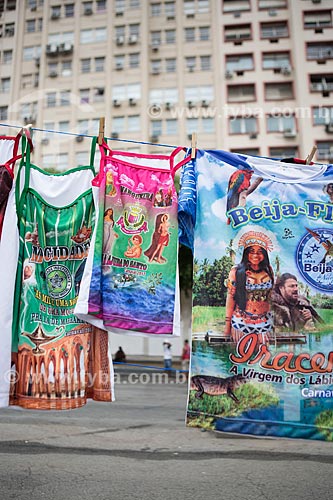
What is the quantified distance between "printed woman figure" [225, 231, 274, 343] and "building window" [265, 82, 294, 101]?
85.9ft

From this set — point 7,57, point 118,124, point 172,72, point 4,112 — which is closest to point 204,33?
point 172,72

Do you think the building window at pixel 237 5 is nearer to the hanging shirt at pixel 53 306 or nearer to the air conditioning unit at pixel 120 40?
the air conditioning unit at pixel 120 40

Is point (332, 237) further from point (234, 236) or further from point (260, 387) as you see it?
point (260, 387)

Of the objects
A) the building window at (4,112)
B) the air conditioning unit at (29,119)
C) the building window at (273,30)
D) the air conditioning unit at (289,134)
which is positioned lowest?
the air conditioning unit at (289,134)

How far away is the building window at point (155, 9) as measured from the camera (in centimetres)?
2934

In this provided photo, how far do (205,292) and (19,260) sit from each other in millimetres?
1619

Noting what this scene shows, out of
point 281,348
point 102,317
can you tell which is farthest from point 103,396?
point 281,348

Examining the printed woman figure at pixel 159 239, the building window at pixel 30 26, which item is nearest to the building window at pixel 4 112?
the building window at pixel 30 26

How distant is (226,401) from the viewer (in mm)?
3635

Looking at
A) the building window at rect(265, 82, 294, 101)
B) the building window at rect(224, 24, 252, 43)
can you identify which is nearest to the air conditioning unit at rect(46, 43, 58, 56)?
the building window at rect(224, 24, 252, 43)

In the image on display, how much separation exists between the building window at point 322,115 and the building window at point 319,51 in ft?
10.1

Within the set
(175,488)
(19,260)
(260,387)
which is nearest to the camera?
(260,387)

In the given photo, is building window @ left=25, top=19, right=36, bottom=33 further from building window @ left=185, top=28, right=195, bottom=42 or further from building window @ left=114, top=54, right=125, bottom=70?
building window @ left=185, top=28, right=195, bottom=42

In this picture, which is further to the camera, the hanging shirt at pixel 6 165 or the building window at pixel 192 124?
the building window at pixel 192 124
